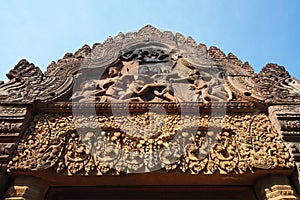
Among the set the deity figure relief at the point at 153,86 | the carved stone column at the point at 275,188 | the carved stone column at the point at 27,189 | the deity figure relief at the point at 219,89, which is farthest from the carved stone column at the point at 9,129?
the carved stone column at the point at 275,188

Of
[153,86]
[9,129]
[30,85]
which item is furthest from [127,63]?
[9,129]

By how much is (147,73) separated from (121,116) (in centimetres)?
115

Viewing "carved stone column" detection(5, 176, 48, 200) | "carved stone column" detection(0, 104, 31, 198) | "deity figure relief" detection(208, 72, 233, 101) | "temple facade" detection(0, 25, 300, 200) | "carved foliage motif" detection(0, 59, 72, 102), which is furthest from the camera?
"deity figure relief" detection(208, 72, 233, 101)

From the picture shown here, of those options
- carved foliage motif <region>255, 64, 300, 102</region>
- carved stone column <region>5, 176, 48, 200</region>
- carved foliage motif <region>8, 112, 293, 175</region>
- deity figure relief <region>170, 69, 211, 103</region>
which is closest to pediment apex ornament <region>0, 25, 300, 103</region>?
carved foliage motif <region>255, 64, 300, 102</region>

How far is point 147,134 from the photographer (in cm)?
369

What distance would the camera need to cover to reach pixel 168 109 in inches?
156

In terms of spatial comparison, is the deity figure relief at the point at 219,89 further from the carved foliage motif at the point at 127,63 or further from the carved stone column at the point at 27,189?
the carved stone column at the point at 27,189

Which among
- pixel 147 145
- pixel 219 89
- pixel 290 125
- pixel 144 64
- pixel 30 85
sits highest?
pixel 144 64

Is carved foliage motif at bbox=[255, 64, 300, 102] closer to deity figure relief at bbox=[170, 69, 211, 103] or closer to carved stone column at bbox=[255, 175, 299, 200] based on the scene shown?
deity figure relief at bbox=[170, 69, 211, 103]

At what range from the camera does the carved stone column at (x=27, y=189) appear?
3.10 meters

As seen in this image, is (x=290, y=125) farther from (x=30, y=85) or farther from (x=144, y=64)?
(x=30, y=85)

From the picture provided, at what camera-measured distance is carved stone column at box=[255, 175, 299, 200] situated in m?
3.16

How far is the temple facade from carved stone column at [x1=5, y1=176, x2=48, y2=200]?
0.01m

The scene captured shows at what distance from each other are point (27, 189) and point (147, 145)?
1634 mm
